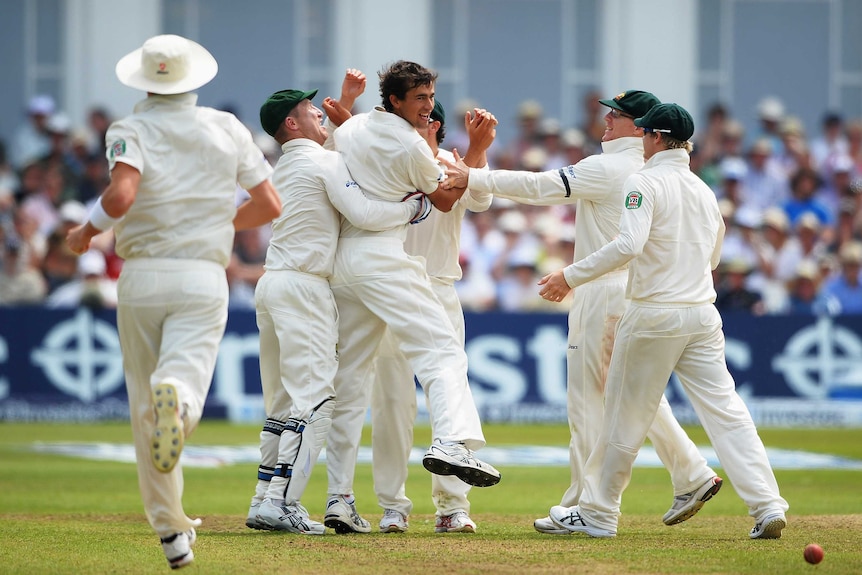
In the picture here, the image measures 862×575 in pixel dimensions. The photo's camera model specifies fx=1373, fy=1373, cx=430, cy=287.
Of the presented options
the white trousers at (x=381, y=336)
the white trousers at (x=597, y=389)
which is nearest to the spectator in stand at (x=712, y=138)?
the white trousers at (x=597, y=389)

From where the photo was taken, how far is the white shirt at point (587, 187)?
823cm

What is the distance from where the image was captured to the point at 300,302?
7.96m

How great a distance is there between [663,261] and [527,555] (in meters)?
1.84

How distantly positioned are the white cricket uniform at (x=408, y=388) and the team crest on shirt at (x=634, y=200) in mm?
1180

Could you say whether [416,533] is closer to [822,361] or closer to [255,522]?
[255,522]

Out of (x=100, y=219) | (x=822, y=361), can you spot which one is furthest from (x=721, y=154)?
(x=100, y=219)

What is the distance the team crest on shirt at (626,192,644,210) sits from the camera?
25.1ft

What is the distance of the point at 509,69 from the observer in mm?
22422

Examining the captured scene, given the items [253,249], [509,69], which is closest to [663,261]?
[253,249]

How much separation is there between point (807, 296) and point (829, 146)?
4.36 m

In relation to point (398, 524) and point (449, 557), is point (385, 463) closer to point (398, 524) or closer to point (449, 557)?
point (398, 524)

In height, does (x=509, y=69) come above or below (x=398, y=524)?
above

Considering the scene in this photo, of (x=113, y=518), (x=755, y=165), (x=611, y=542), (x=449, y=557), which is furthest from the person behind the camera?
(x=755, y=165)

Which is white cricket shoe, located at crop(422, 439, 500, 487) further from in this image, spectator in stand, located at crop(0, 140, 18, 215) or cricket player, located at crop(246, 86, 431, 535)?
spectator in stand, located at crop(0, 140, 18, 215)
